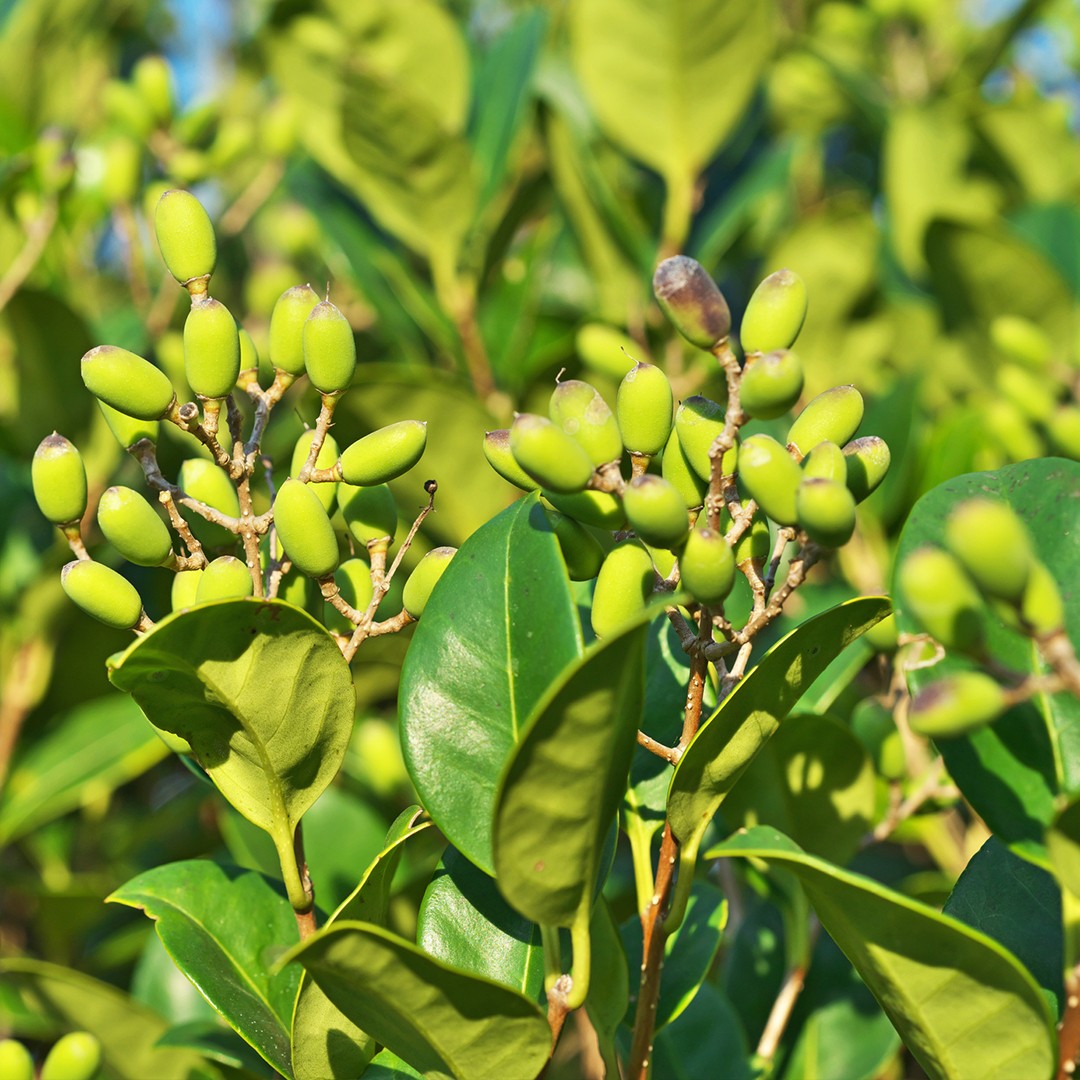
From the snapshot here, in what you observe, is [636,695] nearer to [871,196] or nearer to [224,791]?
[224,791]

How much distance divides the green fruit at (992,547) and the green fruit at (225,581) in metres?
0.54

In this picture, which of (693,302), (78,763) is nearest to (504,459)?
(693,302)

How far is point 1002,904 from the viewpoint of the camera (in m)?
1.04

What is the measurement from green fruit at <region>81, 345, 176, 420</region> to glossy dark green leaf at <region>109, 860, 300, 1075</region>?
1.37 ft

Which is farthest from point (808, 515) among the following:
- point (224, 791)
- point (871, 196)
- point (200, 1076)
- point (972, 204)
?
point (871, 196)

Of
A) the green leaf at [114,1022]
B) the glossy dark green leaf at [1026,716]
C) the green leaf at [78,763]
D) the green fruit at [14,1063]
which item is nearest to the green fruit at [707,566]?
the glossy dark green leaf at [1026,716]

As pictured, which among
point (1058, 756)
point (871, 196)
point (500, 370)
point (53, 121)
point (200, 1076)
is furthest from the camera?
point (871, 196)

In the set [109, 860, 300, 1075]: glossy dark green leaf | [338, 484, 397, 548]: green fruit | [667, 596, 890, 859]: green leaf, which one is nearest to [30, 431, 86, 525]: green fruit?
[338, 484, 397, 548]: green fruit

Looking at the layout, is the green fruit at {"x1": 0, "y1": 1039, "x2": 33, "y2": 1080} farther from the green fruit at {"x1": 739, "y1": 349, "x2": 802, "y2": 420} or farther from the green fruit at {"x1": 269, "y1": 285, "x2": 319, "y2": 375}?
the green fruit at {"x1": 739, "y1": 349, "x2": 802, "y2": 420}

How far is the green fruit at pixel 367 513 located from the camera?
113 centimetres

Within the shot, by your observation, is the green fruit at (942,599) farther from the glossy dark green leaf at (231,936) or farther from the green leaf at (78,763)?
the green leaf at (78,763)

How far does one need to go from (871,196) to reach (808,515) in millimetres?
2645

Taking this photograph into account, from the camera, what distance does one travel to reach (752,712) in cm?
95

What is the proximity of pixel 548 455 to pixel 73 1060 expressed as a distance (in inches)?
33.3
